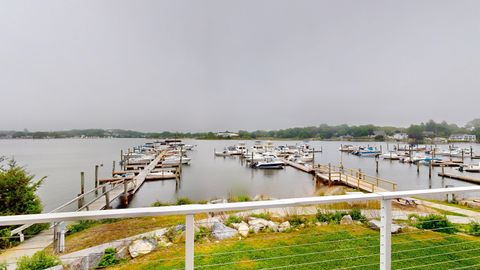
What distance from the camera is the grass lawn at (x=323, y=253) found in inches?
107

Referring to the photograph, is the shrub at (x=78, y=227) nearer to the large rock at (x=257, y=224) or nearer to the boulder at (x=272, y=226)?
the large rock at (x=257, y=224)

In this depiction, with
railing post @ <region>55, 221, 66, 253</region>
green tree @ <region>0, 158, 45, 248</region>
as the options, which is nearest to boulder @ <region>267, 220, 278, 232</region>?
railing post @ <region>55, 221, 66, 253</region>

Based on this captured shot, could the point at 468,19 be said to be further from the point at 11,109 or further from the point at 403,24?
the point at 11,109

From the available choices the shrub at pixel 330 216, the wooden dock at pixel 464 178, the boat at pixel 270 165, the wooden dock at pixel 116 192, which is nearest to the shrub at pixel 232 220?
the shrub at pixel 330 216

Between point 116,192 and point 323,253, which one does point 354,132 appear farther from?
point 323,253

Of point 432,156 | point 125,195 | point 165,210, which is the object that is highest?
point 165,210

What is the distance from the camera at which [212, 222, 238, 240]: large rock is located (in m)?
4.19

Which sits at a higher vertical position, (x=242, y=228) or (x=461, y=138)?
(x=461, y=138)

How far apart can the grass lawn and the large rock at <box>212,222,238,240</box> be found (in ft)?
0.77

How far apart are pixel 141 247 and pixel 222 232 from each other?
130 cm

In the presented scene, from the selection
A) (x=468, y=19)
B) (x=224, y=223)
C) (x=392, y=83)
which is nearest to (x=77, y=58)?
(x=224, y=223)

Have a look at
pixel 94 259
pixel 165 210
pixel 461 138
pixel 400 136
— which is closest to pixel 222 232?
pixel 94 259

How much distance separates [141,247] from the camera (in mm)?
3721

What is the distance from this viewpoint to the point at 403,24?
9945 mm
